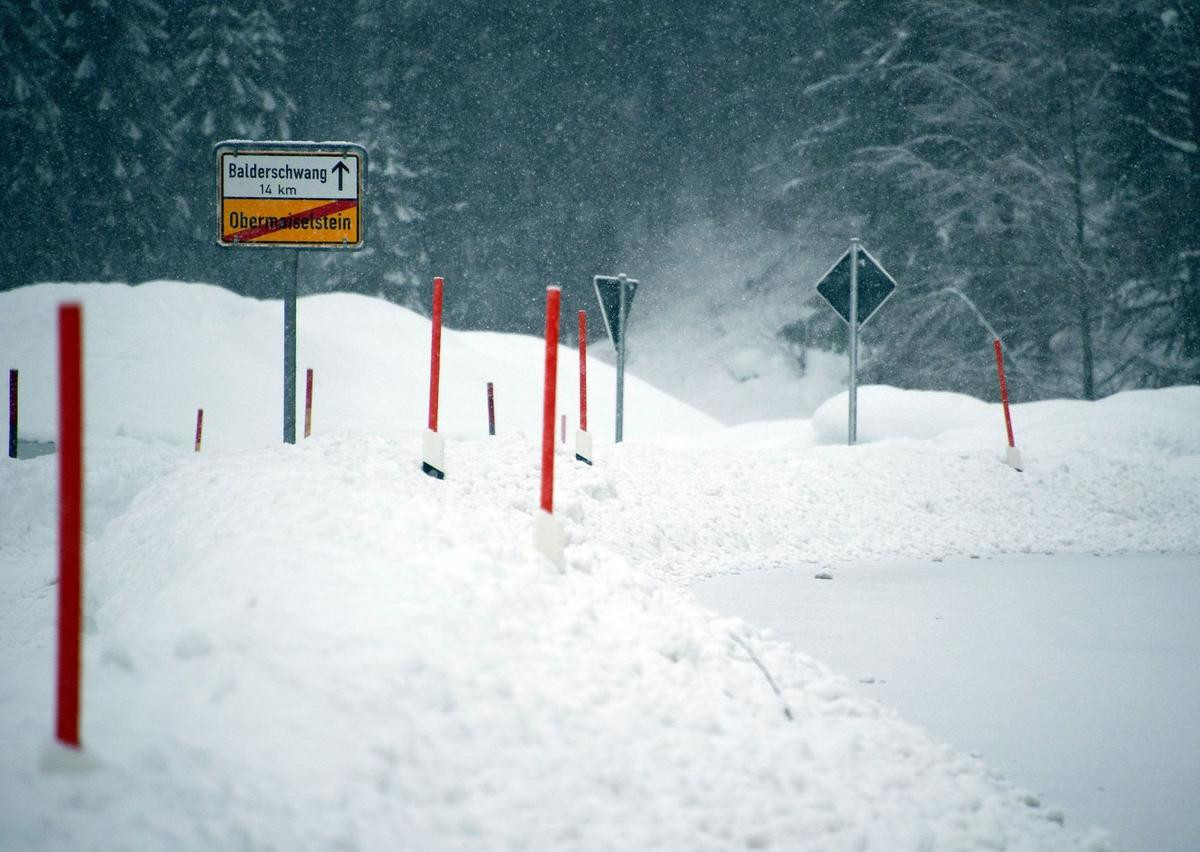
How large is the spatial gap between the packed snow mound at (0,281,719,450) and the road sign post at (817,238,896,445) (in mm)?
6292

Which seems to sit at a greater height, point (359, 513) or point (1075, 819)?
point (359, 513)

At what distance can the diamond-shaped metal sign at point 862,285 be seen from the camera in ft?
43.3

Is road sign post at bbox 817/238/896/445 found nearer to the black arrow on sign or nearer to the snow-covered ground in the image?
the snow-covered ground

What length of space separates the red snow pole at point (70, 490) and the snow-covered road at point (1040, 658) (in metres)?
2.96

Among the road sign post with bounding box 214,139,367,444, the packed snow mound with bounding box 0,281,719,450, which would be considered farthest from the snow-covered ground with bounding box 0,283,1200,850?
the packed snow mound with bounding box 0,281,719,450

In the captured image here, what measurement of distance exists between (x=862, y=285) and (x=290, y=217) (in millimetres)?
7382

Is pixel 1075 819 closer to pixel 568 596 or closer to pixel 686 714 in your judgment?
pixel 686 714

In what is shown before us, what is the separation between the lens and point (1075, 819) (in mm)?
3316

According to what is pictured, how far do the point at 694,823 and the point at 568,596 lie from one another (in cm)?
133

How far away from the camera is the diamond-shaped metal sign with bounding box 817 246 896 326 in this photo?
13211mm

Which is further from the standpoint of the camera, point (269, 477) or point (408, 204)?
point (408, 204)

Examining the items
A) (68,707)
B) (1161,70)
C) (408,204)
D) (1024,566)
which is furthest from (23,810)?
(408,204)

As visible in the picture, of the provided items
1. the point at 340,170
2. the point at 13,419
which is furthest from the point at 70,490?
the point at 13,419

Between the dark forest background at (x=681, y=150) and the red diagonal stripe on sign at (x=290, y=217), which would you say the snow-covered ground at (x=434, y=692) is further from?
the dark forest background at (x=681, y=150)
